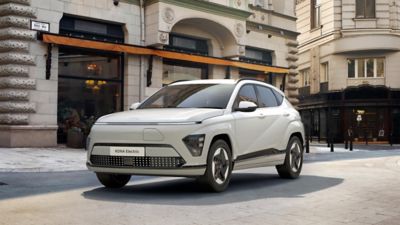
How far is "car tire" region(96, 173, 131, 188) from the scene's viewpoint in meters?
7.54

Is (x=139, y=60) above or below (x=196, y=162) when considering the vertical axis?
above

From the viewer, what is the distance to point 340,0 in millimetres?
37531

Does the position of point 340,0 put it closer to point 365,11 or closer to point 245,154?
point 365,11

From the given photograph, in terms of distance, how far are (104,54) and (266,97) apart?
1109 cm

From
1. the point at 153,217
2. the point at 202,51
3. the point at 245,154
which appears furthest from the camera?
the point at 202,51

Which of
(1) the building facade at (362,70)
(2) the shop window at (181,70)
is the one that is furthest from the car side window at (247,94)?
(1) the building facade at (362,70)

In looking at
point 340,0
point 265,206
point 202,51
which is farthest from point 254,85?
point 340,0

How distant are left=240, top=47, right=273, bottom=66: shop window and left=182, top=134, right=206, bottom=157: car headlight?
18.0 meters

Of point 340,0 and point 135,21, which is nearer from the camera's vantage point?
point 135,21

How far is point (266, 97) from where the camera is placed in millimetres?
9094

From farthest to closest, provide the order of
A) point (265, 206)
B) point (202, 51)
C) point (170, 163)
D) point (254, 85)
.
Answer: point (202, 51) < point (254, 85) < point (170, 163) < point (265, 206)

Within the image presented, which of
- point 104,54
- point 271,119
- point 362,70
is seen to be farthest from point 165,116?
point 362,70

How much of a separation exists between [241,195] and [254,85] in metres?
2.36

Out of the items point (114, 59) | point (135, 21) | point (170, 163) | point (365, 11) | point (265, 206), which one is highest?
point (365, 11)
